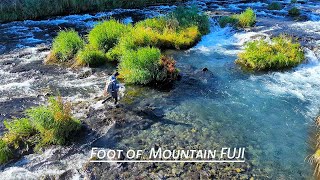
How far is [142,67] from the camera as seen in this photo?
17219 millimetres

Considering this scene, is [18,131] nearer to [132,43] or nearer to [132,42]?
[132,43]

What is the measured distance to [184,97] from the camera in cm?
1606

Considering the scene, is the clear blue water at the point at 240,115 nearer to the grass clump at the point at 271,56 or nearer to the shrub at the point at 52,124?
the grass clump at the point at 271,56

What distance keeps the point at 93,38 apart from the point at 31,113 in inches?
388

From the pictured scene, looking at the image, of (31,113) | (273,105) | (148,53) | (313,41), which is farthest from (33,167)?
(313,41)

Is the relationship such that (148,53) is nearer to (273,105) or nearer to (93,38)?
(93,38)

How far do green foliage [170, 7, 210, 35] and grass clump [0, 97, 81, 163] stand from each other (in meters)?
15.9

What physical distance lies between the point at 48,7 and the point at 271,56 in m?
23.7

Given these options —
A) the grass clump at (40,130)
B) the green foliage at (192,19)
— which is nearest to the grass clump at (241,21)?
the green foliage at (192,19)

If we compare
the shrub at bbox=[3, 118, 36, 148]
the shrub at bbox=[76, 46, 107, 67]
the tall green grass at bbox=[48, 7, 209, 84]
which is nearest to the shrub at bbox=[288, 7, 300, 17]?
the tall green grass at bbox=[48, 7, 209, 84]

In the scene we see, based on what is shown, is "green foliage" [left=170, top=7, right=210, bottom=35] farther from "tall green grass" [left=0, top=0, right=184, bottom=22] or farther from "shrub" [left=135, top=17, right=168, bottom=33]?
"tall green grass" [left=0, top=0, right=184, bottom=22]

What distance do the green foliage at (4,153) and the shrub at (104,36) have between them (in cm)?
1077

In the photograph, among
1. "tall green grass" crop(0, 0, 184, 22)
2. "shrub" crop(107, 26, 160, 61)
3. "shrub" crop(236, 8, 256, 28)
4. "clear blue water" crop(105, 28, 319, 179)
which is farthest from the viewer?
"tall green grass" crop(0, 0, 184, 22)

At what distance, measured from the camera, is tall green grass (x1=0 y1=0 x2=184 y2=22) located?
32.0 metres
